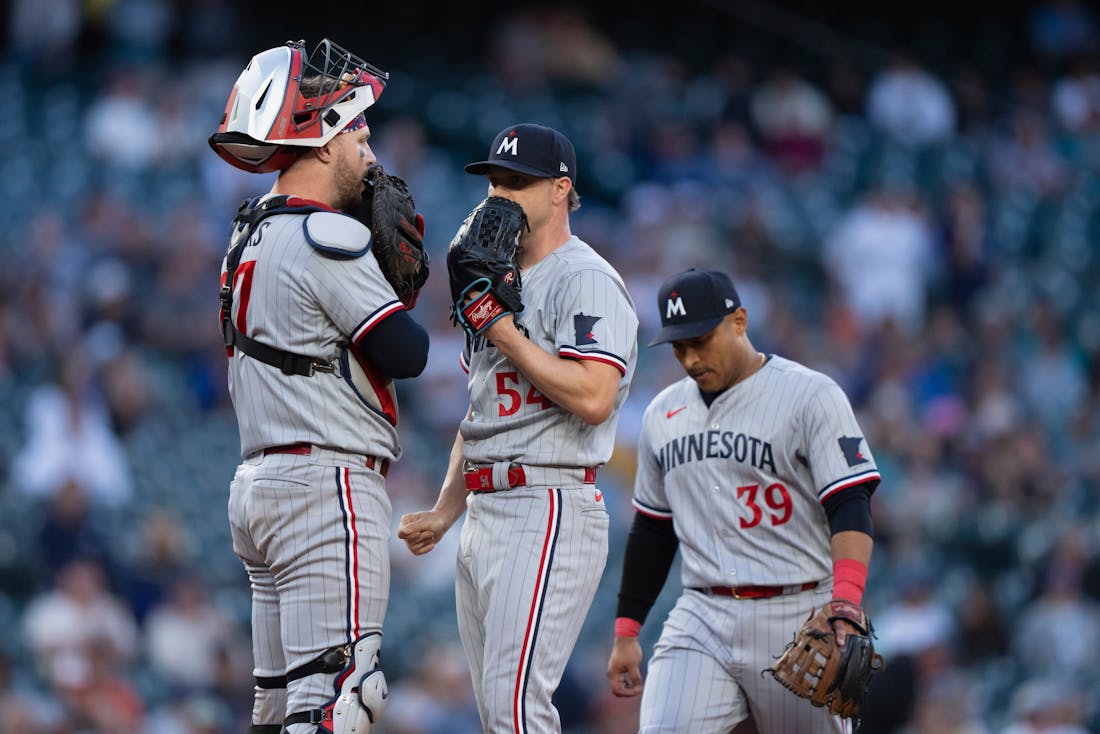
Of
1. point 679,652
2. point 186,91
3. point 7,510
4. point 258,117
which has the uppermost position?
point 186,91

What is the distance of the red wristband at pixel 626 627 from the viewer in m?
5.00

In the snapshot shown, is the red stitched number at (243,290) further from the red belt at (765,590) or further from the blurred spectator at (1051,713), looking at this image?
the blurred spectator at (1051,713)

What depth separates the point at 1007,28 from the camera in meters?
16.6

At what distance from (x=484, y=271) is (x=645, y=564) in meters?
1.50

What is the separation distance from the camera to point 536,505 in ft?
13.4

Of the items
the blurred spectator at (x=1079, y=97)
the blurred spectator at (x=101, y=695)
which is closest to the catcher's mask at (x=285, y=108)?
the blurred spectator at (x=101, y=695)

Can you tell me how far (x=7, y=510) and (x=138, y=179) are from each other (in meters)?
3.51

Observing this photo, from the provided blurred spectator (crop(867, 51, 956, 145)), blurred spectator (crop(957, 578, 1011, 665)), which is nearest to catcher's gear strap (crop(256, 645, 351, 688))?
blurred spectator (crop(957, 578, 1011, 665))

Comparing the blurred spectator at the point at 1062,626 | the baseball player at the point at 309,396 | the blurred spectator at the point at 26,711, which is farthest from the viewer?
the blurred spectator at the point at 1062,626

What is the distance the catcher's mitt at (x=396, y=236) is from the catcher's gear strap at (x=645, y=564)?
1379 mm

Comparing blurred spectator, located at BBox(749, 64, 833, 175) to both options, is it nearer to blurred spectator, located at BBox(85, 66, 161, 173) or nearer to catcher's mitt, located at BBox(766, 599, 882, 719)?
blurred spectator, located at BBox(85, 66, 161, 173)

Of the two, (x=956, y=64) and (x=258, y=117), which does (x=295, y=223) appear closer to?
(x=258, y=117)

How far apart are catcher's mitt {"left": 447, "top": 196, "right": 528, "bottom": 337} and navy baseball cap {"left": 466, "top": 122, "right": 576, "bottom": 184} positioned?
0.64ft

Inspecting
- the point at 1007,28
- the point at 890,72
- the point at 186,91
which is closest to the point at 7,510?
the point at 186,91
